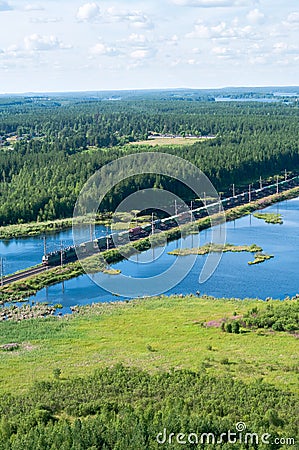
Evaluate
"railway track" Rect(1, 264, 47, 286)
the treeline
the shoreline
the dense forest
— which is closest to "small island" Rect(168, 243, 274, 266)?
the shoreline

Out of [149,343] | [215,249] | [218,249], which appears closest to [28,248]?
[215,249]

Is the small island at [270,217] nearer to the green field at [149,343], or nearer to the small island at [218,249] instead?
the small island at [218,249]

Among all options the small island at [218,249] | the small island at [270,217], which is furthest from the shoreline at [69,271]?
the small island at [218,249]

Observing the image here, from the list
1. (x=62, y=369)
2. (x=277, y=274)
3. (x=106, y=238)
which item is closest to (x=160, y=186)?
(x=106, y=238)

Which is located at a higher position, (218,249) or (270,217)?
(270,217)

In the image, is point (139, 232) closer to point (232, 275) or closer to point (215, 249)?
point (215, 249)

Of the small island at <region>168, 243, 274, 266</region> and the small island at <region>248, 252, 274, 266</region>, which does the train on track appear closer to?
the small island at <region>168, 243, 274, 266</region>

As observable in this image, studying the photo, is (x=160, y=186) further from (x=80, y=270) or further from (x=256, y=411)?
(x=256, y=411)
